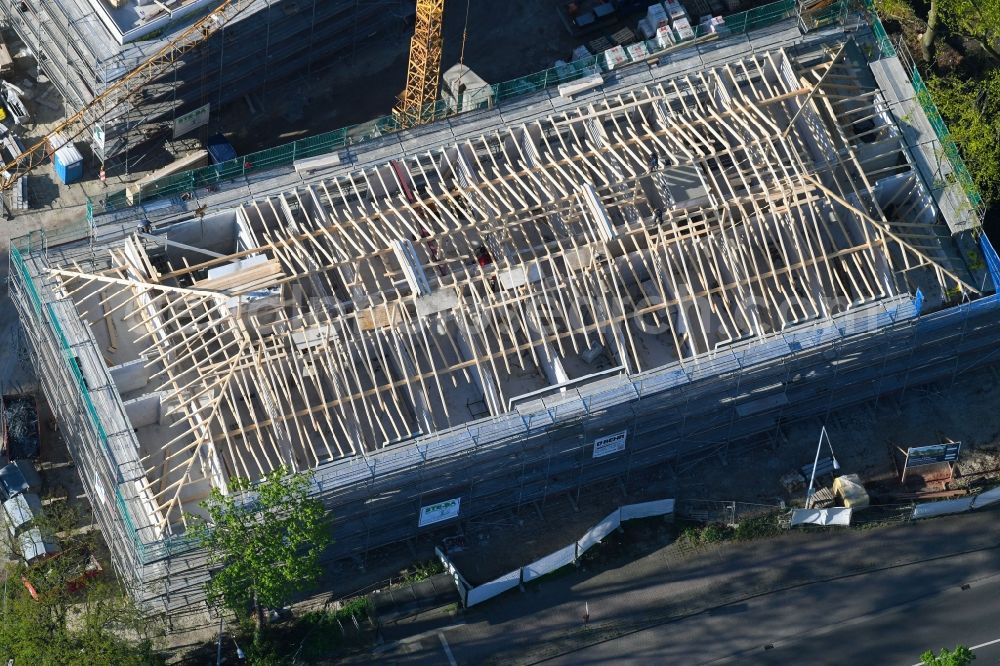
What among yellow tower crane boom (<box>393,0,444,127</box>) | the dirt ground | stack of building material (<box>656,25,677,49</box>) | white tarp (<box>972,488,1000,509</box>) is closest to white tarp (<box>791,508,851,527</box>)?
the dirt ground

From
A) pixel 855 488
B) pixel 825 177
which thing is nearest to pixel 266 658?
pixel 855 488

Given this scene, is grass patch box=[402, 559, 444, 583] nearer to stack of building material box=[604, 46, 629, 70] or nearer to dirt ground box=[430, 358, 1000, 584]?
dirt ground box=[430, 358, 1000, 584]

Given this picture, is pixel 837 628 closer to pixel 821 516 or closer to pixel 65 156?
pixel 821 516

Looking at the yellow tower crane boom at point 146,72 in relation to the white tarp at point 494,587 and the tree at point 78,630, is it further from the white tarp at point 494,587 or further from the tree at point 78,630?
the white tarp at point 494,587

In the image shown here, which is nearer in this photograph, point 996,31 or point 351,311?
point 351,311

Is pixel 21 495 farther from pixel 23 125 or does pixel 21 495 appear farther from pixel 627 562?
pixel 627 562

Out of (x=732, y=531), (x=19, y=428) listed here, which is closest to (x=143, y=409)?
(x=19, y=428)
